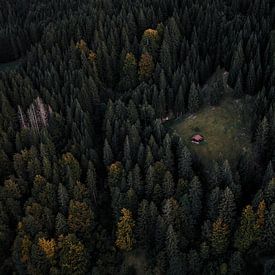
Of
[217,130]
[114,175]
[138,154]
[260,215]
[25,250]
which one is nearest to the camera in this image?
[260,215]

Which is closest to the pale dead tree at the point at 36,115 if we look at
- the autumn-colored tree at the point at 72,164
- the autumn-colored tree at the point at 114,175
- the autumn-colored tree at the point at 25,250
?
the autumn-colored tree at the point at 72,164

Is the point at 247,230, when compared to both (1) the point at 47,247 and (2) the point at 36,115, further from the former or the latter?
(2) the point at 36,115

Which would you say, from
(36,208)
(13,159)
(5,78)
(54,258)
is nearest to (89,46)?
(5,78)

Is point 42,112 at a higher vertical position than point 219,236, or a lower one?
higher

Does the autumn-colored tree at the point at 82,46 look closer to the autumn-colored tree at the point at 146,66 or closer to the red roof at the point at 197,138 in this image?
the autumn-colored tree at the point at 146,66

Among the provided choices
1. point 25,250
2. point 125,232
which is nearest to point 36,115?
point 25,250

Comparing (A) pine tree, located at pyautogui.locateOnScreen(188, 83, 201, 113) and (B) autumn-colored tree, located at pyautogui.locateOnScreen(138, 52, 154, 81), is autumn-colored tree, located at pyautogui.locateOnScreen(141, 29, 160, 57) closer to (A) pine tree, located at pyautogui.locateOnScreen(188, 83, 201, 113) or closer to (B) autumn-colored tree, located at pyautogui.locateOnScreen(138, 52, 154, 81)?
(B) autumn-colored tree, located at pyautogui.locateOnScreen(138, 52, 154, 81)

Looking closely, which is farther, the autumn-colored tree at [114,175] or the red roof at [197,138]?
the red roof at [197,138]
